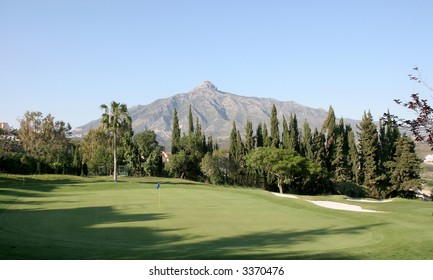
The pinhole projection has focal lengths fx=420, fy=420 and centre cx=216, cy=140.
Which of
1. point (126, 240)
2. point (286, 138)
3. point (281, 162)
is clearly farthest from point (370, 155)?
point (126, 240)

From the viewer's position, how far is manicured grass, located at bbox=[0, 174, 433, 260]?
12.2 m

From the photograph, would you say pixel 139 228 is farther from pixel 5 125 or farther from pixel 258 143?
pixel 5 125

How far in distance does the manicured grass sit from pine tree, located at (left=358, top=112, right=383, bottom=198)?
44.7 metres

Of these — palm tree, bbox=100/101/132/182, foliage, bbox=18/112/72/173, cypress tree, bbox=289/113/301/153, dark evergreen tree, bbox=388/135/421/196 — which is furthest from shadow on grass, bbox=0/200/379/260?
foliage, bbox=18/112/72/173

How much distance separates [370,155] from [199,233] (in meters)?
57.3

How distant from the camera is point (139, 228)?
1670 centimetres

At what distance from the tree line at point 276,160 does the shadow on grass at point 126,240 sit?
42.9 m

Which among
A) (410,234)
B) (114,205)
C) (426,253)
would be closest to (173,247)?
(426,253)

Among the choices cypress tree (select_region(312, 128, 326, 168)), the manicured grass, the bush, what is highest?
cypress tree (select_region(312, 128, 326, 168))

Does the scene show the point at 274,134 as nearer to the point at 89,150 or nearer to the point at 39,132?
the point at 89,150

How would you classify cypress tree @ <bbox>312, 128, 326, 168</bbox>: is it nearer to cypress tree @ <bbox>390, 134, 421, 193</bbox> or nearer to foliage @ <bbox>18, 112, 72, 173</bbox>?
cypress tree @ <bbox>390, 134, 421, 193</bbox>

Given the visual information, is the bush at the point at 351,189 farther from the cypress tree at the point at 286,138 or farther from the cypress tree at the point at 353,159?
the cypress tree at the point at 286,138

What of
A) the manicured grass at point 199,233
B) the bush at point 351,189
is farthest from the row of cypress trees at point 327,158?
the manicured grass at point 199,233

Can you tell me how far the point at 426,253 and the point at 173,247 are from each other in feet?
25.2
